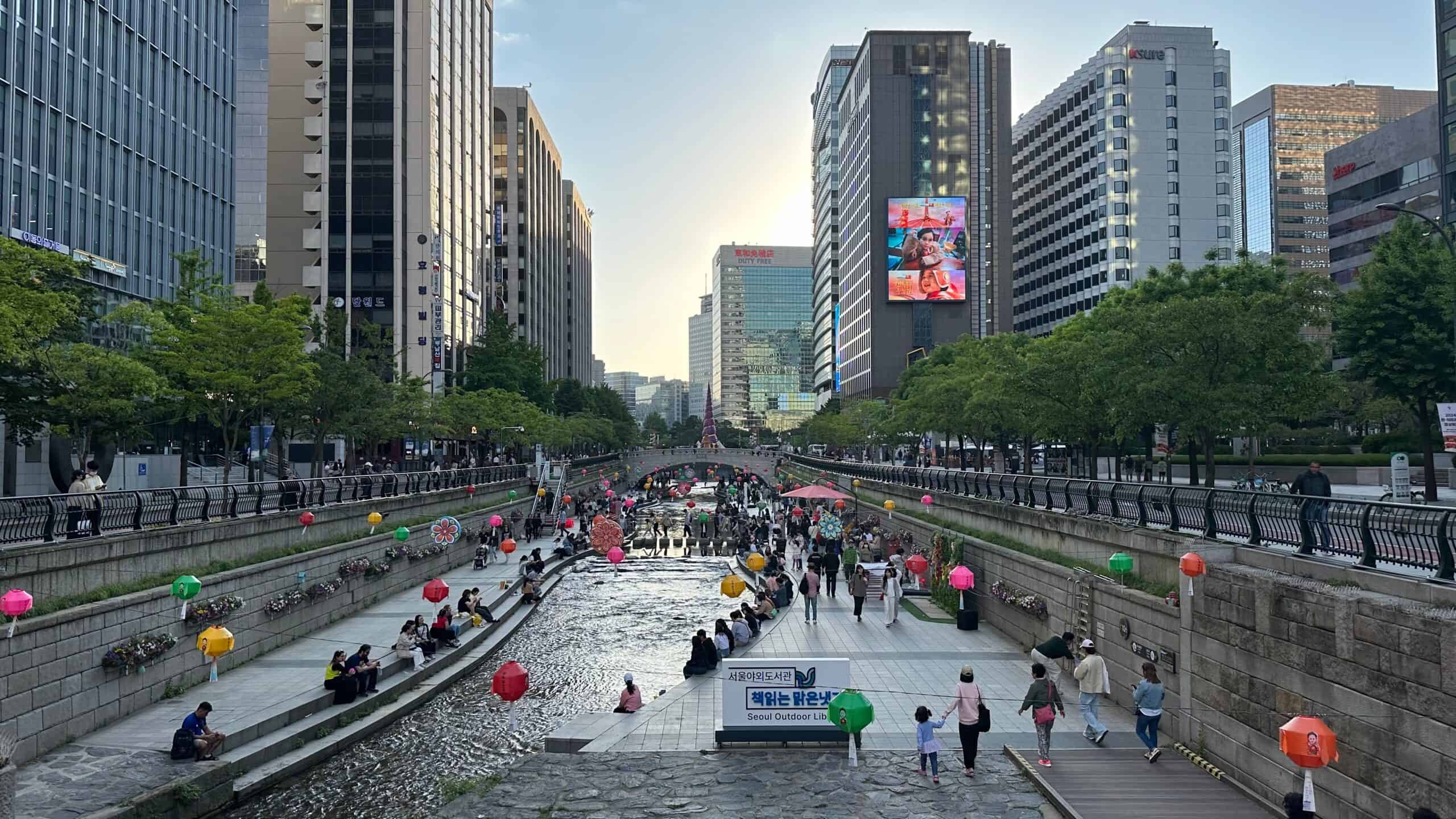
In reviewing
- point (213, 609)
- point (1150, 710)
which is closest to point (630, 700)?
point (1150, 710)

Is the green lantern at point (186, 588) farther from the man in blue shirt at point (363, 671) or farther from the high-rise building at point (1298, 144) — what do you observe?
the high-rise building at point (1298, 144)

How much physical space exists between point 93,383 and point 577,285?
150455 mm

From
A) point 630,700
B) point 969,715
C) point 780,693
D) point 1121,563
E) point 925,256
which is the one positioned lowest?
point 630,700

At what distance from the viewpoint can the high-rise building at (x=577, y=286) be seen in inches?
6511

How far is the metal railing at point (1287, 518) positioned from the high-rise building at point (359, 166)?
208 feet

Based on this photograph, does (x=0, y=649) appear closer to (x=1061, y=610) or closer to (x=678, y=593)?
(x=1061, y=610)

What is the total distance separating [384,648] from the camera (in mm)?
23781

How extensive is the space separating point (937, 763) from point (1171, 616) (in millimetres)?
4586

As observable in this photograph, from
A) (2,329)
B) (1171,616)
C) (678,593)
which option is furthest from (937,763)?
(678,593)

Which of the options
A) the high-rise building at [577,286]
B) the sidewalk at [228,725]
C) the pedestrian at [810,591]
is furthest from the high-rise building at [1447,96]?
the high-rise building at [577,286]

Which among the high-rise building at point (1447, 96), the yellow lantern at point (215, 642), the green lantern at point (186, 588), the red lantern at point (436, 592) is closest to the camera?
the yellow lantern at point (215, 642)

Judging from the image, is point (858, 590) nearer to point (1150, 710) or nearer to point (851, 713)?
point (851, 713)

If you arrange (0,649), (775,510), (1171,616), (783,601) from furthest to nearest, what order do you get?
1. (775,510)
2. (783,601)
3. (1171,616)
4. (0,649)

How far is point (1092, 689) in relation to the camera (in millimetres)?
15492
